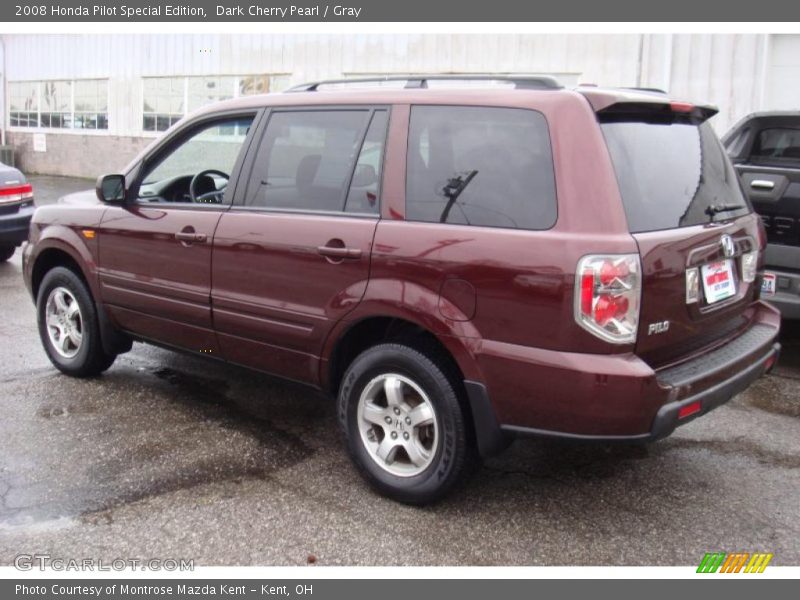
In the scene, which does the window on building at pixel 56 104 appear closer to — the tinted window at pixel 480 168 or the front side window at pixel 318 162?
the front side window at pixel 318 162

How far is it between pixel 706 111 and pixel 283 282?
2.14 metres

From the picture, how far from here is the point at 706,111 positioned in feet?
12.1

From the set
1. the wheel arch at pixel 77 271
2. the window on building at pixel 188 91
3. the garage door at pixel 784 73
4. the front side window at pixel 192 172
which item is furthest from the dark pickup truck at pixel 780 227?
the window on building at pixel 188 91

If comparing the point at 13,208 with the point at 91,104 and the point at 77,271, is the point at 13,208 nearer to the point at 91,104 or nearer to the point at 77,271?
the point at 77,271

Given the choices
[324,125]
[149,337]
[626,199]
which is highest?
[324,125]

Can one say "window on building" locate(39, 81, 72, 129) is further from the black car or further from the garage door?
the garage door

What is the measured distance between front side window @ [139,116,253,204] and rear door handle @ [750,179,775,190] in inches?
131

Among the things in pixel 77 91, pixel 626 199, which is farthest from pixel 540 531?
pixel 77 91

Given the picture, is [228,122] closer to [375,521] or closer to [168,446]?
[168,446]

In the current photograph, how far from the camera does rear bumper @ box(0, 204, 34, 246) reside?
29.2ft

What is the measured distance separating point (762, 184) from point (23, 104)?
24.5 m

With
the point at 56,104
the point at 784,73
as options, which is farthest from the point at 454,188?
the point at 56,104

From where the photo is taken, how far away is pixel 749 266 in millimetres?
3719

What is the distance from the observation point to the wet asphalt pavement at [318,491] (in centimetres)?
315
